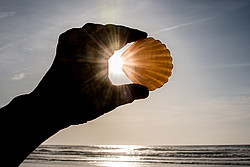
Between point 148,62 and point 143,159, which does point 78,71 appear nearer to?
point 148,62

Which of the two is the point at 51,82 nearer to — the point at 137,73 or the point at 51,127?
the point at 51,127

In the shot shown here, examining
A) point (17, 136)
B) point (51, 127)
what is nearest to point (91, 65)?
point (51, 127)

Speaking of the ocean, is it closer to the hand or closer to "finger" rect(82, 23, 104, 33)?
the hand

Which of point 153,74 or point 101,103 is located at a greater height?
point 153,74

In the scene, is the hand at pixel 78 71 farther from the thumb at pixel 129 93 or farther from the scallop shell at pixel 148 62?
the scallop shell at pixel 148 62

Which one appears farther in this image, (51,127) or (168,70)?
(168,70)

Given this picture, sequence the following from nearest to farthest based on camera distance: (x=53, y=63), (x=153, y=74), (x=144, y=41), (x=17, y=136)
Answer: (x=17, y=136)
(x=53, y=63)
(x=144, y=41)
(x=153, y=74)

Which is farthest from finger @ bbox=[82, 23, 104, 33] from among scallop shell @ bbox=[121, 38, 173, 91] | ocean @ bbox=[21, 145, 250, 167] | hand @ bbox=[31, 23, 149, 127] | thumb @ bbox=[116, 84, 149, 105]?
ocean @ bbox=[21, 145, 250, 167]
